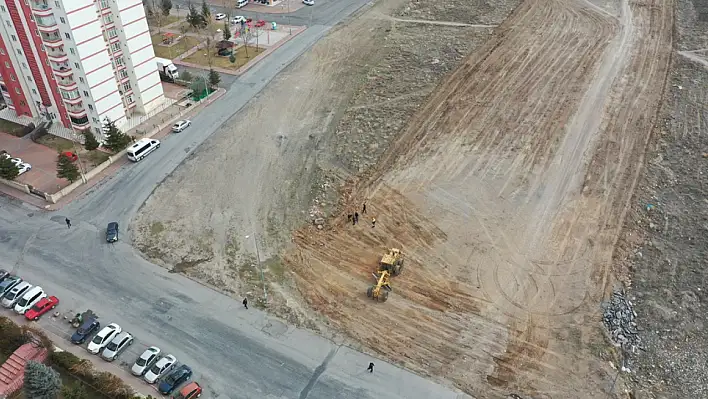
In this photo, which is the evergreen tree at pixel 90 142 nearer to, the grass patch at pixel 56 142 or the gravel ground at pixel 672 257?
the grass patch at pixel 56 142

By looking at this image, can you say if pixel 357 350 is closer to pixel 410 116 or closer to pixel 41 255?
pixel 41 255

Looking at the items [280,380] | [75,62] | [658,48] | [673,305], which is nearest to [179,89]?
[75,62]

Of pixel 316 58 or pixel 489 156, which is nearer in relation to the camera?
pixel 489 156

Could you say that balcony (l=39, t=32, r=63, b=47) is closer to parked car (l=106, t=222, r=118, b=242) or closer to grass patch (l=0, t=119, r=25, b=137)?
grass patch (l=0, t=119, r=25, b=137)

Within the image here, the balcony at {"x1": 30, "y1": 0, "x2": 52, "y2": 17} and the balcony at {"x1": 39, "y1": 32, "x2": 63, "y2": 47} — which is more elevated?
the balcony at {"x1": 30, "y1": 0, "x2": 52, "y2": 17}

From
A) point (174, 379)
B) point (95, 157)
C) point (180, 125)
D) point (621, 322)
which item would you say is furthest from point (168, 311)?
point (621, 322)

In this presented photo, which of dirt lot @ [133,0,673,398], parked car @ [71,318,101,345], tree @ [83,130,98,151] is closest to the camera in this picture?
parked car @ [71,318,101,345]

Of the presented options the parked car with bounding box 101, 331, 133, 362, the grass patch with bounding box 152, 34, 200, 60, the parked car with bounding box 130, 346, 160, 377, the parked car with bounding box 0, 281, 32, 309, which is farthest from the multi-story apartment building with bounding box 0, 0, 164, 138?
the parked car with bounding box 130, 346, 160, 377
